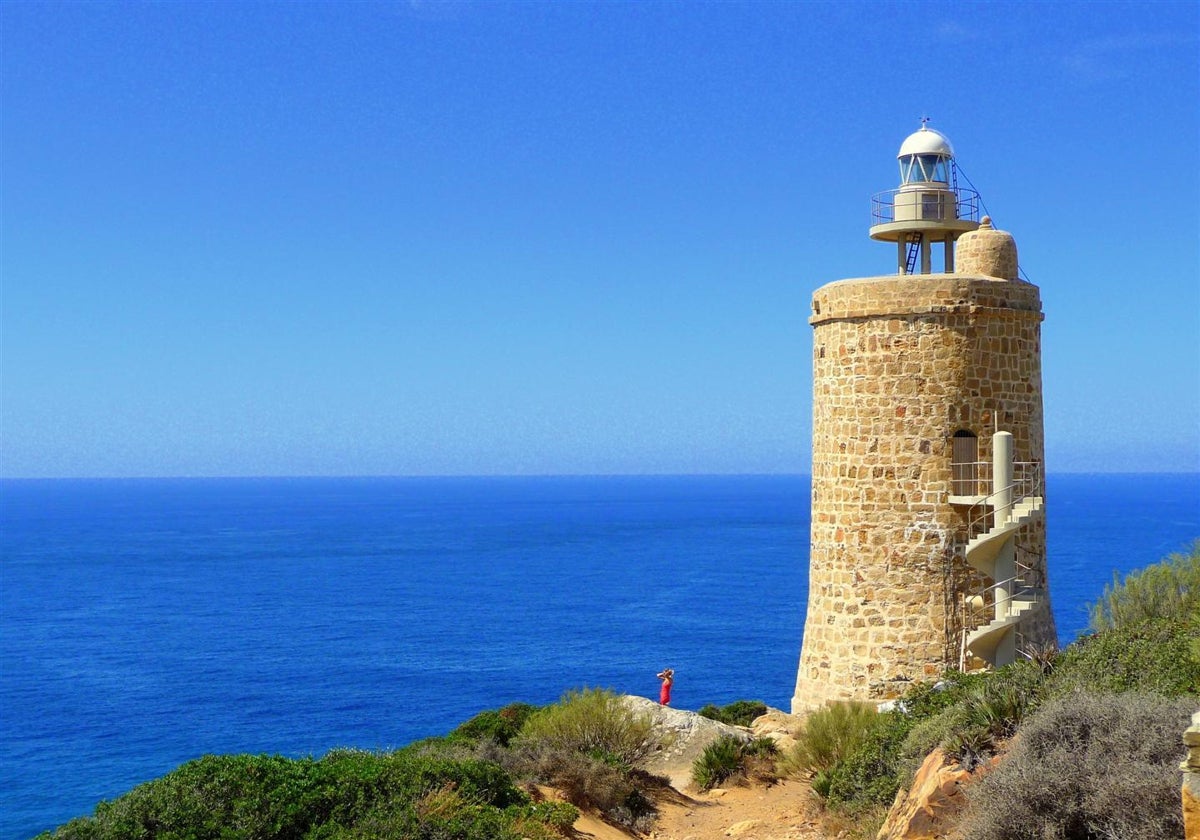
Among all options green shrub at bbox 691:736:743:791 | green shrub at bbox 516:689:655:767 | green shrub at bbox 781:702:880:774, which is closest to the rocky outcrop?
green shrub at bbox 781:702:880:774

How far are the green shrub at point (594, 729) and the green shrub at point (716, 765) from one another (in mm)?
732

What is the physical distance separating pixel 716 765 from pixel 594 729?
1.73 meters

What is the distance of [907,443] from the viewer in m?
16.0

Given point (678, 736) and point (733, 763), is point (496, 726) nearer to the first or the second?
point (678, 736)

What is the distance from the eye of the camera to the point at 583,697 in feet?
48.3

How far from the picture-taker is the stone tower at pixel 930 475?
15961mm

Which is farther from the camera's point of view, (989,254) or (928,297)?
(989,254)

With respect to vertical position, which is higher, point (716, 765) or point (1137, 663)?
point (1137, 663)

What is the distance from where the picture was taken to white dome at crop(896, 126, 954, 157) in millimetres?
17766

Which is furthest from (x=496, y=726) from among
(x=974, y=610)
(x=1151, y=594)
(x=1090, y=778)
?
(x=1151, y=594)

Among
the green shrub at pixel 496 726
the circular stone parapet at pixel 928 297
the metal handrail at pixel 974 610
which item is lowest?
the green shrub at pixel 496 726

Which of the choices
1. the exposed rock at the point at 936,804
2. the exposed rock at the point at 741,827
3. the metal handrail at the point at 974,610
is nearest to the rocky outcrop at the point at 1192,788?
the exposed rock at the point at 936,804

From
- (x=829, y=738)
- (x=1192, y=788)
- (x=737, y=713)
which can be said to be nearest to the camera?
(x=1192, y=788)

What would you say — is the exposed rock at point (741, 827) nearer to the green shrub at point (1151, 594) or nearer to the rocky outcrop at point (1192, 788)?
the rocky outcrop at point (1192, 788)
